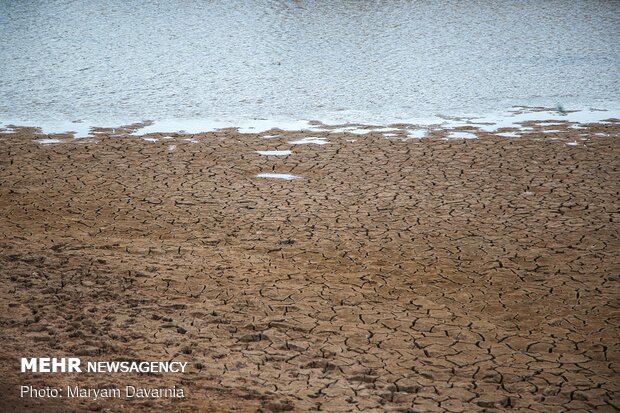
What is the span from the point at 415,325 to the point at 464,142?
4319 millimetres

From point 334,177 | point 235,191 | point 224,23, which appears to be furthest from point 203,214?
point 224,23

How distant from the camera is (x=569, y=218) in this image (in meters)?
6.32

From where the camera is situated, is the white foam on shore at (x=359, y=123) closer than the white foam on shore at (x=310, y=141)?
No

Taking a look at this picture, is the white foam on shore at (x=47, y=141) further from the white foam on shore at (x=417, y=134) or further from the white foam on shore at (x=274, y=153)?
the white foam on shore at (x=417, y=134)

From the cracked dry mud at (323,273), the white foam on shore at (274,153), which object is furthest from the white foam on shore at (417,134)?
the white foam on shore at (274,153)

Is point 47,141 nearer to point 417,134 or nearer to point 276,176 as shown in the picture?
point 276,176

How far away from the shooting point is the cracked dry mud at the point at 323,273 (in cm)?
399

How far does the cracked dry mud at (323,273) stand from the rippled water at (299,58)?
218 centimetres

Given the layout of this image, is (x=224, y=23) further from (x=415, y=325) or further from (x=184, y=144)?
(x=415, y=325)

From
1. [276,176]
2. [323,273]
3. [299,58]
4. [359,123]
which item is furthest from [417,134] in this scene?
[299,58]

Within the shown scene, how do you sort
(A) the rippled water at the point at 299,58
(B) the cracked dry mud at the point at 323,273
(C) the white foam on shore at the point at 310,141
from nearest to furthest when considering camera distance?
(B) the cracked dry mud at the point at 323,273, (C) the white foam on shore at the point at 310,141, (A) the rippled water at the point at 299,58

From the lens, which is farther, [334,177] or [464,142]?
[464,142]

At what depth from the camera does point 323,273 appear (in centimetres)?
538

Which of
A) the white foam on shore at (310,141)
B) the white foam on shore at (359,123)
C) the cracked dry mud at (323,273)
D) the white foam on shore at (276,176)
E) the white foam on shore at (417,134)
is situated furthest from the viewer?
the white foam on shore at (359,123)
